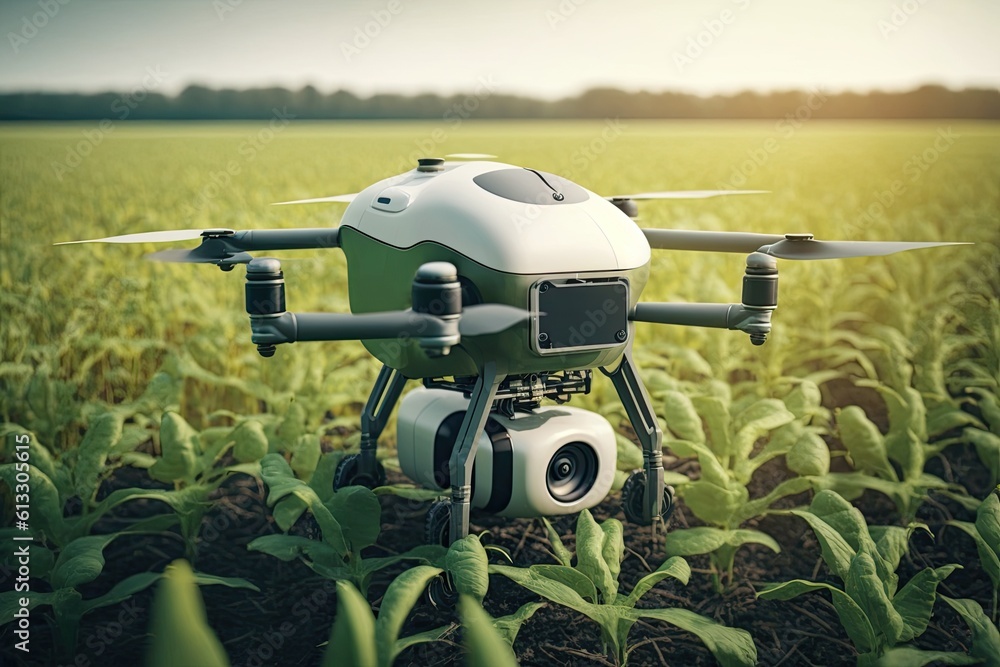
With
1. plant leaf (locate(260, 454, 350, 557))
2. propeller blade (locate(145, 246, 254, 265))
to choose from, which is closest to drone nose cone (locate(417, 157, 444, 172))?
propeller blade (locate(145, 246, 254, 265))

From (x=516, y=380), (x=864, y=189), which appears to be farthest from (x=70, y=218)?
(x=864, y=189)

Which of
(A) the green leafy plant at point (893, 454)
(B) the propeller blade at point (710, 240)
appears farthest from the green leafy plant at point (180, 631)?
(A) the green leafy plant at point (893, 454)

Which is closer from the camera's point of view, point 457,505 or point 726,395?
point 457,505

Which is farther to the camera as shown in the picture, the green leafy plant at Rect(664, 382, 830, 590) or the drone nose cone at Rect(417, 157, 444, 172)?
the drone nose cone at Rect(417, 157, 444, 172)

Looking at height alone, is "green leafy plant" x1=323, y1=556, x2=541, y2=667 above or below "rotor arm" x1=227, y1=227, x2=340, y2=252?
below

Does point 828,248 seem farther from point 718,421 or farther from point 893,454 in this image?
point 893,454

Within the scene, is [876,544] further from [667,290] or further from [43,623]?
[667,290]

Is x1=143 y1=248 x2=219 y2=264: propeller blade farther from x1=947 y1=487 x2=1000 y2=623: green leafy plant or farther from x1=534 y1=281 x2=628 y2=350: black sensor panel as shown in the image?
x1=947 y1=487 x2=1000 y2=623: green leafy plant

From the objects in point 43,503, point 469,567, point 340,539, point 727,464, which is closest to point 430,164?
point 340,539
